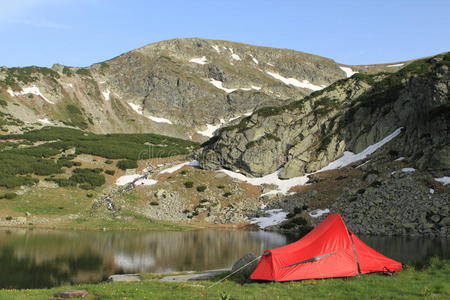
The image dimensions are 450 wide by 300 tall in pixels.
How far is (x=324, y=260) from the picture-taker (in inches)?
778

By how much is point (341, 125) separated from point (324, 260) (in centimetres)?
6907

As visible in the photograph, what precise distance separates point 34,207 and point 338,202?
173 ft

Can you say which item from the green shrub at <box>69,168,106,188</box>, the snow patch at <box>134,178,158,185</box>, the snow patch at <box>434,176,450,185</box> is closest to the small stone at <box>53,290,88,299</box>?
the snow patch at <box>434,176,450,185</box>

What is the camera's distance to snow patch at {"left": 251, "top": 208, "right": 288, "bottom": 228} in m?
62.8

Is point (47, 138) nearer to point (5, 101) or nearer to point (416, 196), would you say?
point (5, 101)

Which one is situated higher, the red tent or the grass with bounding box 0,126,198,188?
the grass with bounding box 0,126,198,188

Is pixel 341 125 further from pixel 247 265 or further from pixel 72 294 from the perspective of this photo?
pixel 72 294

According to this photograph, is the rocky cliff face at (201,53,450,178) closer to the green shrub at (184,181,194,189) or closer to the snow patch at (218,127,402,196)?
the snow patch at (218,127,402,196)

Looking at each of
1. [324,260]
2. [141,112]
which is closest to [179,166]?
[324,260]

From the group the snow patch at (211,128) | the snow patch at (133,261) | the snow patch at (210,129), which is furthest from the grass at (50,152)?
the snow patch at (211,128)

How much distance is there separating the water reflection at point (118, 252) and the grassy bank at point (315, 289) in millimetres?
5043

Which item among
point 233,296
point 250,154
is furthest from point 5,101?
point 233,296

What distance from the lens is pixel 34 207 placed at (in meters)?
64.6

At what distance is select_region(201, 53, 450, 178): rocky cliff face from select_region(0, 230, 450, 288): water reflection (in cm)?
3139
